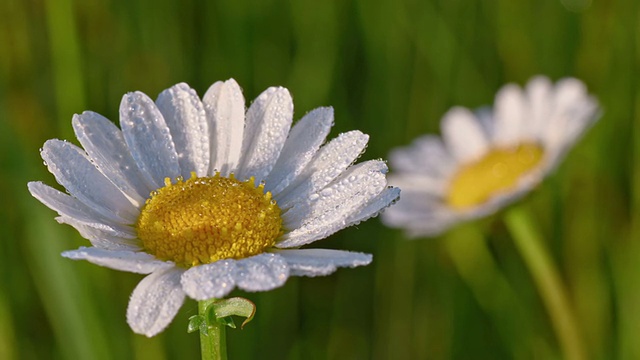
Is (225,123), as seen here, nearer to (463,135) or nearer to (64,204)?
(64,204)

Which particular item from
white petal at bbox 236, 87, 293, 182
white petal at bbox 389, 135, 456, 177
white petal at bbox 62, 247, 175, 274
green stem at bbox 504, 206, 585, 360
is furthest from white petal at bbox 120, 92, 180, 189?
white petal at bbox 389, 135, 456, 177

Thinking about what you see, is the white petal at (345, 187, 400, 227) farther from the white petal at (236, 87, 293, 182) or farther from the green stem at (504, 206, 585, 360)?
the green stem at (504, 206, 585, 360)

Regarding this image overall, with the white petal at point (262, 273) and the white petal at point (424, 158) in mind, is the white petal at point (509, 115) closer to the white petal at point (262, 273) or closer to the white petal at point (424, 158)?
the white petal at point (424, 158)

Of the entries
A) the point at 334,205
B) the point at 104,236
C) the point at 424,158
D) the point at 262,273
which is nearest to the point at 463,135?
the point at 424,158

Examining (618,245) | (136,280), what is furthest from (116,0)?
(618,245)

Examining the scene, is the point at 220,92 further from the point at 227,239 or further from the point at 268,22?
the point at 268,22
